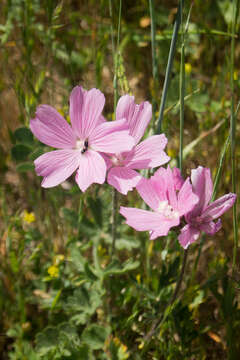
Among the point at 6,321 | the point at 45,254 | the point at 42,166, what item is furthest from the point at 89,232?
the point at 42,166

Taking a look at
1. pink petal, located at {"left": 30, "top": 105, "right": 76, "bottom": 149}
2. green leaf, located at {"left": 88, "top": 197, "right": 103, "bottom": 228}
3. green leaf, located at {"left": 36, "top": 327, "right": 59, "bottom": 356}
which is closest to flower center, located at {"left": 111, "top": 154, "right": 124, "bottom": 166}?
pink petal, located at {"left": 30, "top": 105, "right": 76, "bottom": 149}

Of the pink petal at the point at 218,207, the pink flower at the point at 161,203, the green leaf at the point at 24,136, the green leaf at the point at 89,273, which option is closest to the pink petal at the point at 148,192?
the pink flower at the point at 161,203

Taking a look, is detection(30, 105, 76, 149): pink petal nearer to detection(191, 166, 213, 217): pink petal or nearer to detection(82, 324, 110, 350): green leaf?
detection(191, 166, 213, 217): pink petal

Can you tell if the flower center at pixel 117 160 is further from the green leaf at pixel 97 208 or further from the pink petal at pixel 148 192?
the green leaf at pixel 97 208

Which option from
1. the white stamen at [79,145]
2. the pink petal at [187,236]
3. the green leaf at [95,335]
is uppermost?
the white stamen at [79,145]

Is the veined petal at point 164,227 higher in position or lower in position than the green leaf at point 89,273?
higher

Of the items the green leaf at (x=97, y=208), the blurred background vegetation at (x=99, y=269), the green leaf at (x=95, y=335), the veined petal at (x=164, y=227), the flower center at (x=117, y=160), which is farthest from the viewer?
the green leaf at (x=97, y=208)
